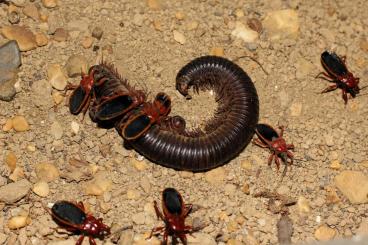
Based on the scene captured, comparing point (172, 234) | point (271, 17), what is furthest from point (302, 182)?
point (271, 17)

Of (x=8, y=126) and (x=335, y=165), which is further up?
(x=335, y=165)

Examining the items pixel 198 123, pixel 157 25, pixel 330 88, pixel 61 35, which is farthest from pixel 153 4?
pixel 330 88

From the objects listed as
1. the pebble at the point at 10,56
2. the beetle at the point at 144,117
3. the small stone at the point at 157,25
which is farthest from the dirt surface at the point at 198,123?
the beetle at the point at 144,117

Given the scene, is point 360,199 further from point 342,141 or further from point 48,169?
point 48,169

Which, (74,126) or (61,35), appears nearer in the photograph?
(74,126)

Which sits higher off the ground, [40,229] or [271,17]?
[271,17]

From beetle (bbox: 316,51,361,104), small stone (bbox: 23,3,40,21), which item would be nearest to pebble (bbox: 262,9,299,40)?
beetle (bbox: 316,51,361,104)

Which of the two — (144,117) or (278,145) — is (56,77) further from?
(278,145)
